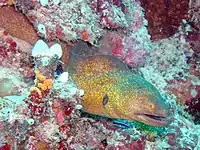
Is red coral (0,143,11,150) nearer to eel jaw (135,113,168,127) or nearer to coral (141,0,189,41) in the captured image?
eel jaw (135,113,168,127)

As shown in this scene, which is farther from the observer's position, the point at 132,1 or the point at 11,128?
the point at 132,1

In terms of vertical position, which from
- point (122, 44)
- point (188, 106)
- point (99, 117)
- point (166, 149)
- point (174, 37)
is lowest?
point (166, 149)

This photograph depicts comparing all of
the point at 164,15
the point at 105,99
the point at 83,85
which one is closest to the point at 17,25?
the point at 83,85

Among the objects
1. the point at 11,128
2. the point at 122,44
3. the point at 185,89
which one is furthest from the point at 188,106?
the point at 11,128

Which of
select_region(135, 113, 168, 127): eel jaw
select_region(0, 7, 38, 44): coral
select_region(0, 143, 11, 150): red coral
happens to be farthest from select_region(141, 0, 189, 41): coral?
select_region(0, 143, 11, 150): red coral

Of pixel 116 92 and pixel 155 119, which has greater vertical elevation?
pixel 116 92

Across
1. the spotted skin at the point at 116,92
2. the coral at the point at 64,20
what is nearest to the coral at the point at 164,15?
the coral at the point at 64,20

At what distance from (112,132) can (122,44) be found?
105 cm

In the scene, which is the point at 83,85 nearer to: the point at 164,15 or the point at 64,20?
the point at 64,20

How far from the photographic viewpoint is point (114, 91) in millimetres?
2766

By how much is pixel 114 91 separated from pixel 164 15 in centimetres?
212

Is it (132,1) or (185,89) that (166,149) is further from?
(132,1)

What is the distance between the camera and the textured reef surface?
2232 mm

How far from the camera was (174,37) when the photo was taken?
453 cm
